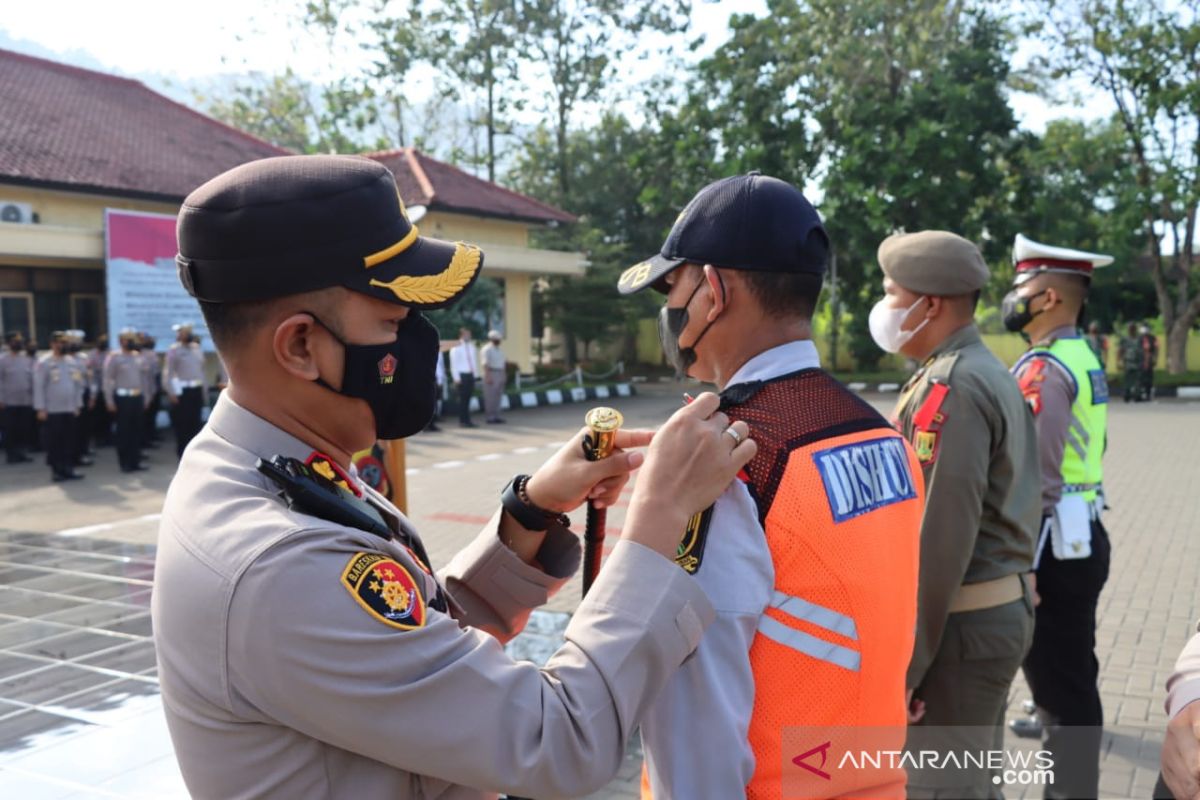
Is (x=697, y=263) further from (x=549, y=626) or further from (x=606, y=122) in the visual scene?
(x=606, y=122)

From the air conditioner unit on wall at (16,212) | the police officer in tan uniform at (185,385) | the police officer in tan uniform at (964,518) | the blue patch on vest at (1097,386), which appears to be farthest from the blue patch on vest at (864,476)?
the air conditioner unit on wall at (16,212)

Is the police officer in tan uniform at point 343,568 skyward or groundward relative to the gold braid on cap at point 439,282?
groundward

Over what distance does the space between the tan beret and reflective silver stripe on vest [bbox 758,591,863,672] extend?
1925 millimetres

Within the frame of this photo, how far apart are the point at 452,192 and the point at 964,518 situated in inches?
930

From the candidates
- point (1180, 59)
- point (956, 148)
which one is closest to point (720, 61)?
point (956, 148)

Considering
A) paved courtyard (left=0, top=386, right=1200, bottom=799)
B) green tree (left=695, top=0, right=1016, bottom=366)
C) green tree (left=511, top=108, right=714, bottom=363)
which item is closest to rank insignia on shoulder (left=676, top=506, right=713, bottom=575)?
paved courtyard (left=0, top=386, right=1200, bottom=799)

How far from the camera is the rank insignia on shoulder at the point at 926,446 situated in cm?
289

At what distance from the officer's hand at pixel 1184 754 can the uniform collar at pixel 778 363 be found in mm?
823

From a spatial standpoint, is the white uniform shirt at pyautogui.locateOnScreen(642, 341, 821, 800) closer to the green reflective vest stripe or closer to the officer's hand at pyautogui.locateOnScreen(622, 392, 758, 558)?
the officer's hand at pyautogui.locateOnScreen(622, 392, 758, 558)

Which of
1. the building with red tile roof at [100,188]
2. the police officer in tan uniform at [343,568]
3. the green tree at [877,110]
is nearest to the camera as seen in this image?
the police officer in tan uniform at [343,568]

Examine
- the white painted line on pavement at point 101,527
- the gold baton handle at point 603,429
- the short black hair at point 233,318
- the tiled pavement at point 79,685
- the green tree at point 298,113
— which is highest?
the green tree at point 298,113

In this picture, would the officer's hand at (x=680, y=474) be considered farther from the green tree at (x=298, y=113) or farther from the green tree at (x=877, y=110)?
the green tree at (x=298, y=113)

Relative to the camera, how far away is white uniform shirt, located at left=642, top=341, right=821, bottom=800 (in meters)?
1.43

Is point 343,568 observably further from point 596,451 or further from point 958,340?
point 958,340
